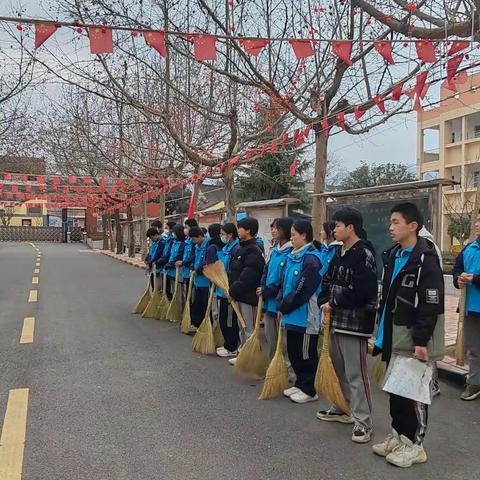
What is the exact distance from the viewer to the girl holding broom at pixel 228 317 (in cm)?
626

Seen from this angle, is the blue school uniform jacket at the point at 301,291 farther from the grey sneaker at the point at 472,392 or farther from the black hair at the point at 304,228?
the grey sneaker at the point at 472,392

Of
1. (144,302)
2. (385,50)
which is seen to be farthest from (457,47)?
(144,302)

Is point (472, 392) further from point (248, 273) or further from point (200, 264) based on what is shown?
point (200, 264)

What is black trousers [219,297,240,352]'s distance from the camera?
20.7ft

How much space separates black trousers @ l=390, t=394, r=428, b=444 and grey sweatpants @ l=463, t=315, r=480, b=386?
5.55ft

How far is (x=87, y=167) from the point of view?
92.7 feet

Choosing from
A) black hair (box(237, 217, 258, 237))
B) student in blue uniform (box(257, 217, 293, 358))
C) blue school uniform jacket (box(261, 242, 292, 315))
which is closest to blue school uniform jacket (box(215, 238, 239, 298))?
black hair (box(237, 217, 258, 237))

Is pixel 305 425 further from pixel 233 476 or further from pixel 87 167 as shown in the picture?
pixel 87 167

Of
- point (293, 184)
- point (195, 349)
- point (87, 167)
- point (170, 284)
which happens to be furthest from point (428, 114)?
point (195, 349)

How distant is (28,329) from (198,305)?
2814mm

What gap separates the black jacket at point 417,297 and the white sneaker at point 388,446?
0.56 m

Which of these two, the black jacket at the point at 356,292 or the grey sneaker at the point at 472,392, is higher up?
the black jacket at the point at 356,292

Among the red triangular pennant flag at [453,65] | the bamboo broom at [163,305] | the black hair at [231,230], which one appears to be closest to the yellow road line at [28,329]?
the bamboo broom at [163,305]

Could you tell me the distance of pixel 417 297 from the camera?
3.23 m
